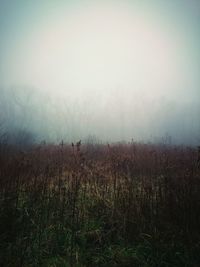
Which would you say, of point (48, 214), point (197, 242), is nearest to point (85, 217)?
point (48, 214)

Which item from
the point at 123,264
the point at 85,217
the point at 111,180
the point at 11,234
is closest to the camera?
the point at 123,264

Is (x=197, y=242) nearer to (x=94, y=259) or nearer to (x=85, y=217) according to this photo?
(x=94, y=259)

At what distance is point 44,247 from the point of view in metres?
3.05

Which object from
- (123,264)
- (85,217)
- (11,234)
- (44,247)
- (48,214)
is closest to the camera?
(123,264)

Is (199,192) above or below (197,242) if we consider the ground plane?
above

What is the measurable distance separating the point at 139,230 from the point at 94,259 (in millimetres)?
755

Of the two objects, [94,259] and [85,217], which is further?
[85,217]

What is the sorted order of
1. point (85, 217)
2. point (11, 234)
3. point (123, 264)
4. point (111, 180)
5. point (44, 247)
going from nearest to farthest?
point (123, 264), point (44, 247), point (11, 234), point (85, 217), point (111, 180)

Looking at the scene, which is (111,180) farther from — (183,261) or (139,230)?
(183,261)

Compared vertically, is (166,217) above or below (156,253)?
above

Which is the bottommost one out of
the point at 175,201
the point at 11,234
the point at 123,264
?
A: the point at 123,264

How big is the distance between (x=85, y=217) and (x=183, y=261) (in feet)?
5.01

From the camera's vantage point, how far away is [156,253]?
2.99 meters

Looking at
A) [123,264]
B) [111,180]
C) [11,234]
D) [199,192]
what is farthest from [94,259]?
[111,180]
